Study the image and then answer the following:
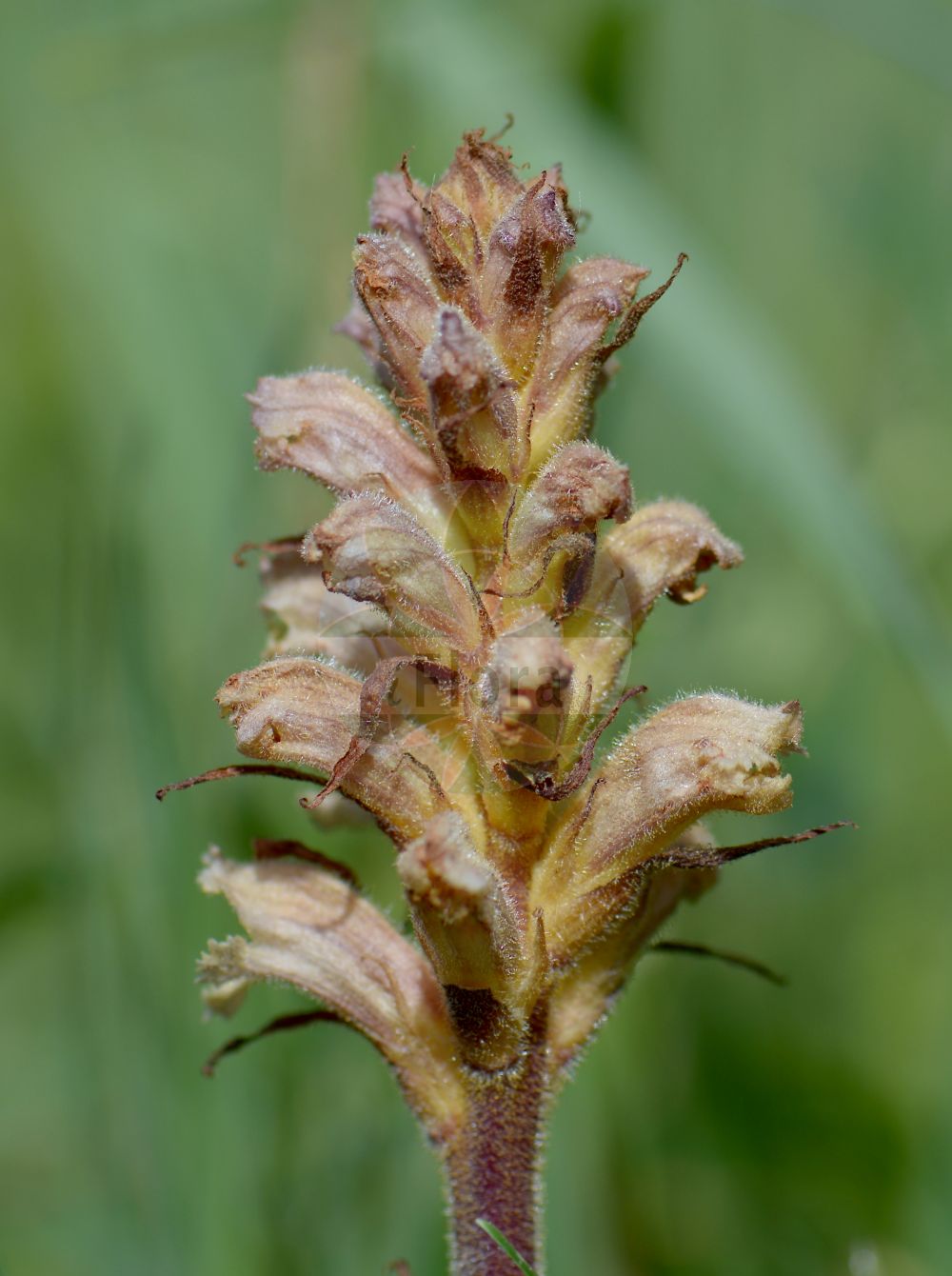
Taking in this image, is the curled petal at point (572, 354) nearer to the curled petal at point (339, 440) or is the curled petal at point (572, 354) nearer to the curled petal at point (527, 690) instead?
the curled petal at point (339, 440)

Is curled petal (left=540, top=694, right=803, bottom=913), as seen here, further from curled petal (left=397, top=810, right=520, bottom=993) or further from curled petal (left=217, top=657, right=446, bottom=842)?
curled petal (left=217, top=657, right=446, bottom=842)

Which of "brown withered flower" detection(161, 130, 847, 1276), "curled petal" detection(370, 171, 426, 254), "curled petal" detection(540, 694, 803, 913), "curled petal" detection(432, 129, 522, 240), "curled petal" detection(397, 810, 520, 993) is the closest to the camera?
"curled petal" detection(397, 810, 520, 993)

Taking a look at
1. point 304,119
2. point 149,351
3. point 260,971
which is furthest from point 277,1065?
point 149,351

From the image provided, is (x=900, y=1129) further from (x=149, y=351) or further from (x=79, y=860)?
(x=149, y=351)

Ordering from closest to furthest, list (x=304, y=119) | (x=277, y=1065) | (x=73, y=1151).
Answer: (x=277, y=1065)
(x=73, y=1151)
(x=304, y=119)

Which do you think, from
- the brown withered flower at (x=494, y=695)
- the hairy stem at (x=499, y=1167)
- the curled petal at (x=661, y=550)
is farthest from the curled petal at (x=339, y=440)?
the hairy stem at (x=499, y=1167)

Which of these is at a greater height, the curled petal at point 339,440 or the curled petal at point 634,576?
the curled petal at point 339,440

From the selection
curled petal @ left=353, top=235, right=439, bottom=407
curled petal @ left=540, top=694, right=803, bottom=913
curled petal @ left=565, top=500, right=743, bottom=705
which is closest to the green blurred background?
curled petal @ left=540, top=694, right=803, bottom=913
